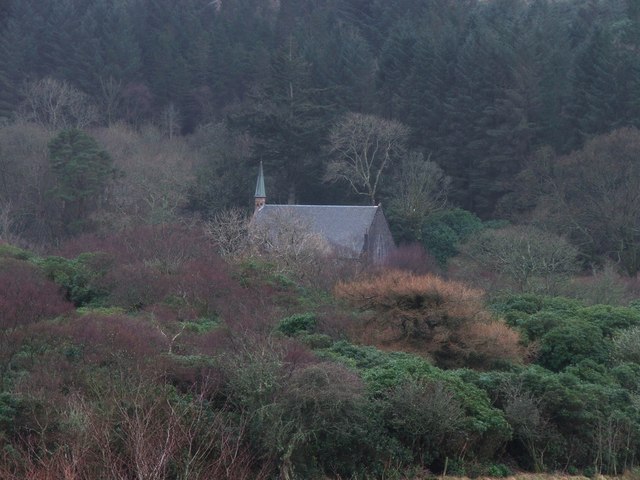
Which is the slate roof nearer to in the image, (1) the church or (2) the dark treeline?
(1) the church

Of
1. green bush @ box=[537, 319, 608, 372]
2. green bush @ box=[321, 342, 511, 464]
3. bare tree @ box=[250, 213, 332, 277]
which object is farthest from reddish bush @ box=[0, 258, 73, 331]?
green bush @ box=[537, 319, 608, 372]

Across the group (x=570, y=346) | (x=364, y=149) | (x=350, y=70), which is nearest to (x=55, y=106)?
(x=350, y=70)

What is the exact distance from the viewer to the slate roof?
1513 inches

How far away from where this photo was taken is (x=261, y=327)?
21.1 meters

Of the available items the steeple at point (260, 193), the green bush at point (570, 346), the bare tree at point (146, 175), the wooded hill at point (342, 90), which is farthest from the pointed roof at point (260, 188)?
the green bush at point (570, 346)

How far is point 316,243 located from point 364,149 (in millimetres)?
14914

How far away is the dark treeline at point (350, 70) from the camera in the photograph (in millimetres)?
45688

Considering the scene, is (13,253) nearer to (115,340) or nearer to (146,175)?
(115,340)

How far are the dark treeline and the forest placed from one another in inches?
6.7

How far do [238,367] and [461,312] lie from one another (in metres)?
6.98

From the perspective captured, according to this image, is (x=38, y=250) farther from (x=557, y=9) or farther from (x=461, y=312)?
(x=557, y=9)

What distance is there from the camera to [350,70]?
172 feet

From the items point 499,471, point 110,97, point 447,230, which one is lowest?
point 499,471

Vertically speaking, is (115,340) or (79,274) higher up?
(115,340)
